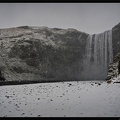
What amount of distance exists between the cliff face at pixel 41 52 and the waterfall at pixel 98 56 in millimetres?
3274

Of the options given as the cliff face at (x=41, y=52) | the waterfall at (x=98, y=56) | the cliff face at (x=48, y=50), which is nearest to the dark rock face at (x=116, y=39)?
the cliff face at (x=48, y=50)

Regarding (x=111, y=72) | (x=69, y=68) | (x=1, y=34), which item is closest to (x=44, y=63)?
(x=69, y=68)

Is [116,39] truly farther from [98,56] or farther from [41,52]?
[41,52]

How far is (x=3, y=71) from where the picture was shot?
64062 mm

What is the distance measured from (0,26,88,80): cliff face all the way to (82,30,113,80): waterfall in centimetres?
327

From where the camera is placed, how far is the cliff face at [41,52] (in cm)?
7381

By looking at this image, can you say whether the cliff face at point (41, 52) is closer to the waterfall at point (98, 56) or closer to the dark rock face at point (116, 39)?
the waterfall at point (98, 56)

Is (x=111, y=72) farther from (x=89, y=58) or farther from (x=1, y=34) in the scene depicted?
(x=1, y=34)

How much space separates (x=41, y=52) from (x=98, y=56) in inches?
1104

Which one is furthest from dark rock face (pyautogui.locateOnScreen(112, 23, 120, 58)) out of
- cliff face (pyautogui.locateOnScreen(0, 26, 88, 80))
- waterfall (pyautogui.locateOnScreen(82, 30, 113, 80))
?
cliff face (pyautogui.locateOnScreen(0, 26, 88, 80))

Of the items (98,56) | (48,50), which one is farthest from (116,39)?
(48,50)

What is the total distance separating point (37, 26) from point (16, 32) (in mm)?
15105

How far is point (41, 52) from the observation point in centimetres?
8512

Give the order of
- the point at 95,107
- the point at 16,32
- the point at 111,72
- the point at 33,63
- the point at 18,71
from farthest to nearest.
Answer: the point at 16,32 → the point at 33,63 → the point at 18,71 → the point at 111,72 → the point at 95,107
